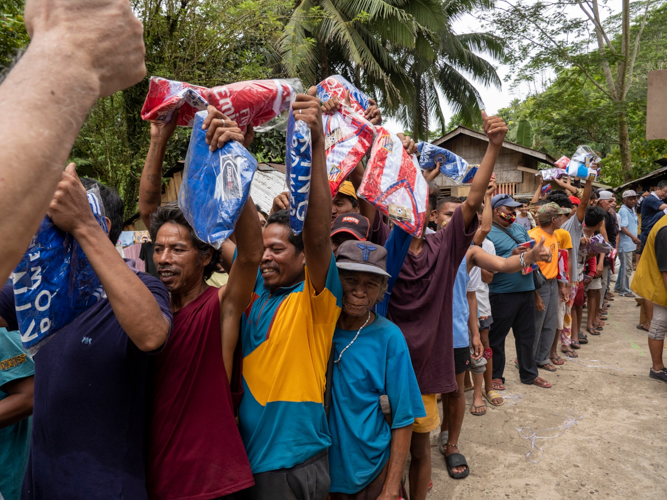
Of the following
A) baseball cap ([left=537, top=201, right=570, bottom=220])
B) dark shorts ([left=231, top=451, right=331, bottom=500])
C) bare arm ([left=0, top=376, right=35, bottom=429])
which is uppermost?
baseball cap ([left=537, top=201, right=570, bottom=220])

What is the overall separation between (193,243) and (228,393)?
0.55 meters

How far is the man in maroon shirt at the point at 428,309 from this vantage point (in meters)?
2.52

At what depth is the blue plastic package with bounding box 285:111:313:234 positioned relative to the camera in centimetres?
146

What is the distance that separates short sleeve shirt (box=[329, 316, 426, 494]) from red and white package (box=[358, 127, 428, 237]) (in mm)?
511

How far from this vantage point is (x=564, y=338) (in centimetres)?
614

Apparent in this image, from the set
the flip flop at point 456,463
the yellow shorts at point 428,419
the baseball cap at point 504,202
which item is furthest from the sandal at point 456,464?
the baseball cap at point 504,202

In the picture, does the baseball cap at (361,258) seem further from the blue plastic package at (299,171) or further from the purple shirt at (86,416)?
the purple shirt at (86,416)

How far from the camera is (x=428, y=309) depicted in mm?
2598

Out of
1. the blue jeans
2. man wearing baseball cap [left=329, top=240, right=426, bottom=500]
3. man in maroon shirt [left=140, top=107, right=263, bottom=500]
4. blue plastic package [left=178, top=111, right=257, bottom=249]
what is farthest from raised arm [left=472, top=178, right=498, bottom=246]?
the blue jeans

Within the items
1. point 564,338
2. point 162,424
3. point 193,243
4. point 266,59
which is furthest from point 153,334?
point 266,59

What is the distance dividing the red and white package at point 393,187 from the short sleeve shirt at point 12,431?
4.80 feet

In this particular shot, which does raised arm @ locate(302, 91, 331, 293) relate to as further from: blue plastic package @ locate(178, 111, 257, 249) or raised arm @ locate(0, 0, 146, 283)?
raised arm @ locate(0, 0, 146, 283)

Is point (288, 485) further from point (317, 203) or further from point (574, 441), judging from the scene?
point (574, 441)

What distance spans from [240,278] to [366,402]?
81 cm
